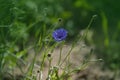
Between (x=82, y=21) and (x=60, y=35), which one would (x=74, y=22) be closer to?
(x=82, y=21)

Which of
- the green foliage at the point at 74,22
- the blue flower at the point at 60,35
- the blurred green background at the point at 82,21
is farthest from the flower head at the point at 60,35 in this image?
the blurred green background at the point at 82,21

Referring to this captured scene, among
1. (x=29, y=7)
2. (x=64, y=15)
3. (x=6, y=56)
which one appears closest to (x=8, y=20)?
(x=6, y=56)

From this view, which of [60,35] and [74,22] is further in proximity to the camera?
[74,22]

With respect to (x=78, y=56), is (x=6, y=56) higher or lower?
higher

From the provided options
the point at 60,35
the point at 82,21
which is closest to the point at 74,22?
the point at 82,21

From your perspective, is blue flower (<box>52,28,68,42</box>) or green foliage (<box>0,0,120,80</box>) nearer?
blue flower (<box>52,28,68,42</box>)

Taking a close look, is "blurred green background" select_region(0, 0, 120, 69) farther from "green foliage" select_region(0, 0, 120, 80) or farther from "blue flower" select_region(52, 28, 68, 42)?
"blue flower" select_region(52, 28, 68, 42)

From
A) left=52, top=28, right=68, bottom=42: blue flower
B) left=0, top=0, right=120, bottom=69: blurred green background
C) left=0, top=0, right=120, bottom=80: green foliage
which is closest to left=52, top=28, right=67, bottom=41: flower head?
left=52, top=28, right=68, bottom=42: blue flower

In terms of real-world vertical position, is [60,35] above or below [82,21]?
above

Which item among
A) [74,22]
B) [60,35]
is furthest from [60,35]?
[74,22]

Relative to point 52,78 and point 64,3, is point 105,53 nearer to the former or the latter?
point 64,3

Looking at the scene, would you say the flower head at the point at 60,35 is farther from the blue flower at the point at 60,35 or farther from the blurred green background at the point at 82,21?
the blurred green background at the point at 82,21
